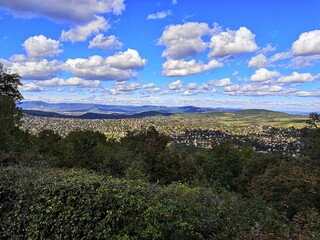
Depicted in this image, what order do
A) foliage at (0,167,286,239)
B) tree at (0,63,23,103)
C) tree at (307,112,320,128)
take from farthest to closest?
tree at (0,63,23,103), tree at (307,112,320,128), foliage at (0,167,286,239)

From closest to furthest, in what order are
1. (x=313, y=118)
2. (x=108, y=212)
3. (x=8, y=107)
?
(x=108, y=212), (x=313, y=118), (x=8, y=107)

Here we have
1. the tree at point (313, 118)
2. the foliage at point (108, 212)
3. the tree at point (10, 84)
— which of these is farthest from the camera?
the tree at point (10, 84)

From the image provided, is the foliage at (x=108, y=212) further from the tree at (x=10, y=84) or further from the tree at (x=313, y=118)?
the tree at (x=10, y=84)

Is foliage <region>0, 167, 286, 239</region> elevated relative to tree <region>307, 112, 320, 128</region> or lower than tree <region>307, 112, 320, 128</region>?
lower

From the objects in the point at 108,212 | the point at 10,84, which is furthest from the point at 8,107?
the point at 108,212

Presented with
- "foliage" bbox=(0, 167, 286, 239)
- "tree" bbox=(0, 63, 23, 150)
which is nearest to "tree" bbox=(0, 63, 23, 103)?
"tree" bbox=(0, 63, 23, 150)

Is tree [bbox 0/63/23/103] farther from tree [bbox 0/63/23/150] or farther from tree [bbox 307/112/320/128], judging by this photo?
tree [bbox 307/112/320/128]

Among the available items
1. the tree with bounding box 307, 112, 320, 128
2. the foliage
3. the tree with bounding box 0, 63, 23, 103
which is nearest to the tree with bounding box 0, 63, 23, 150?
the tree with bounding box 0, 63, 23, 103

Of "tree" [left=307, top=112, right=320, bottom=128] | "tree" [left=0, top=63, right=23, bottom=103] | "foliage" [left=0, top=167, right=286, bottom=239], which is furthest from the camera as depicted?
"tree" [left=0, top=63, right=23, bottom=103]

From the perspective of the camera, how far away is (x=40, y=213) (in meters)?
5.75

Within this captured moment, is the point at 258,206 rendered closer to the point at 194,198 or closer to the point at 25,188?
the point at 194,198

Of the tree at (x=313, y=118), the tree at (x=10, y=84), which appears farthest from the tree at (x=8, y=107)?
the tree at (x=313, y=118)

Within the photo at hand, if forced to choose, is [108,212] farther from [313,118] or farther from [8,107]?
[8,107]

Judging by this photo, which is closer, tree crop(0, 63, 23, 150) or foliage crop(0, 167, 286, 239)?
foliage crop(0, 167, 286, 239)
